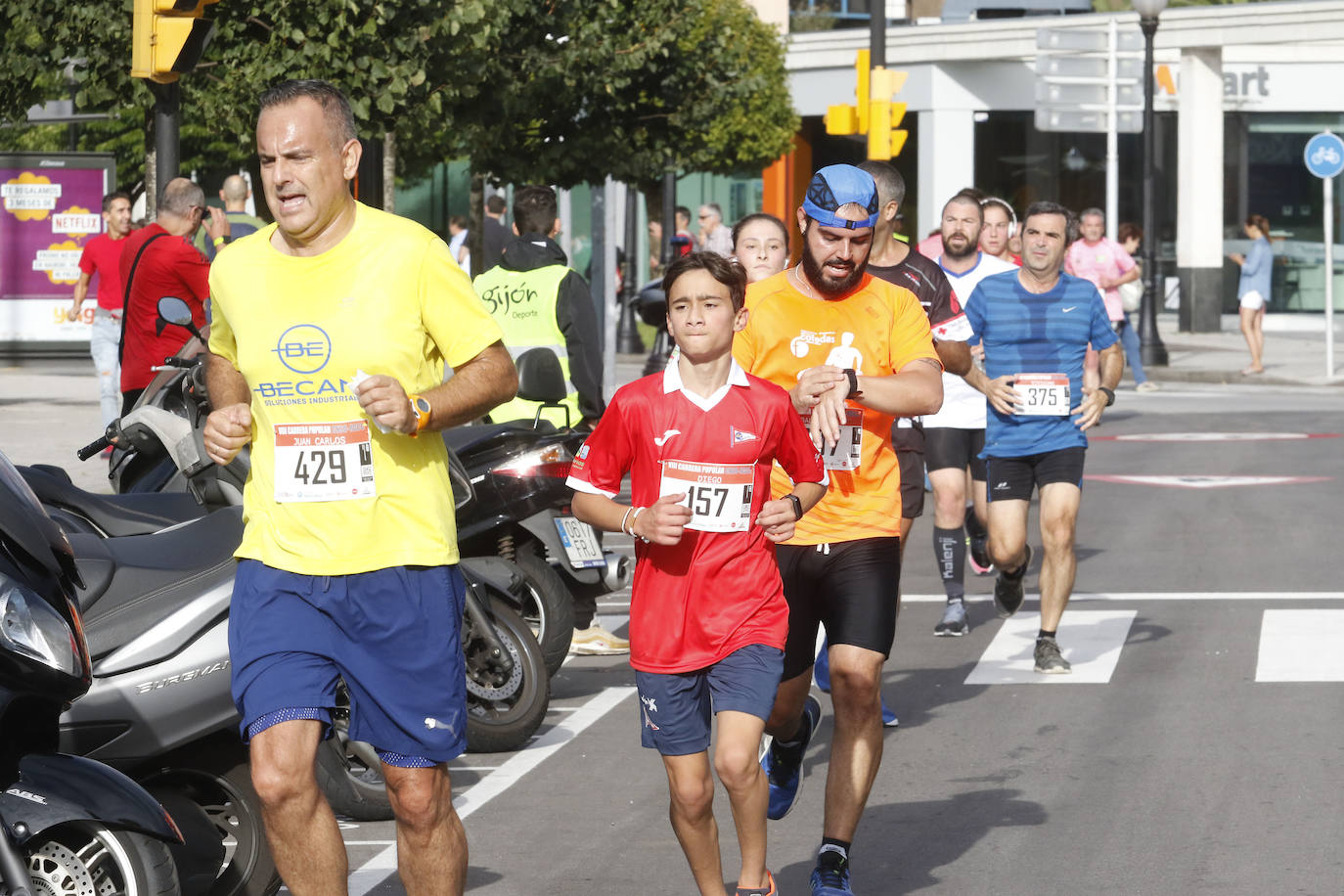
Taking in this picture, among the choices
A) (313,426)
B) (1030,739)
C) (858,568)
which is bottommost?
(1030,739)

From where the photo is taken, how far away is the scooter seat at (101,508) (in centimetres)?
622

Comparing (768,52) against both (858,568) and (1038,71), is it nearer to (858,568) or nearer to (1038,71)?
(1038,71)

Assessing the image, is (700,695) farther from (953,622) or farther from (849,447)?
(953,622)

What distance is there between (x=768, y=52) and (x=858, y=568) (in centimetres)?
3325

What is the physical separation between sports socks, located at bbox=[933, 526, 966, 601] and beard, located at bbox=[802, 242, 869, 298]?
4404mm

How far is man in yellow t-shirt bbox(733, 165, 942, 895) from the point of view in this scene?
18.7ft

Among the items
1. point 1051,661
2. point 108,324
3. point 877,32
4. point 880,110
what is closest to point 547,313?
point 1051,661

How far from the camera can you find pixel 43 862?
414 cm

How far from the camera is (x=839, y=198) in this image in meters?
5.72

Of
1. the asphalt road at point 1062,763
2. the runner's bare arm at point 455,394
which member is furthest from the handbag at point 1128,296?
the runner's bare arm at point 455,394

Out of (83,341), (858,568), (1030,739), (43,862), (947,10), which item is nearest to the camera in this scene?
(43,862)

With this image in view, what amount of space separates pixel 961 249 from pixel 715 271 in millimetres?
5252

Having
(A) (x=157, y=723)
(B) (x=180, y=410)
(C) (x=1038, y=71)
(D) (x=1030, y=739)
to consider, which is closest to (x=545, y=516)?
(B) (x=180, y=410)

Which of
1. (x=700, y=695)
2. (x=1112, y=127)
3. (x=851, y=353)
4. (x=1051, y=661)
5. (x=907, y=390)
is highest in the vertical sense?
(x=1112, y=127)
